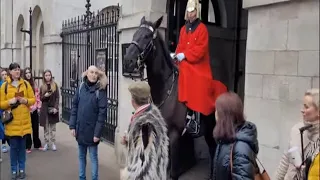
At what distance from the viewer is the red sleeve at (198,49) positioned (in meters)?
5.32

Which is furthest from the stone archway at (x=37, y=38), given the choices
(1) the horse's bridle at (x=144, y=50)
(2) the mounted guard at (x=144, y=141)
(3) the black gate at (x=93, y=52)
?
(2) the mounted guard at (x=144, y=141)

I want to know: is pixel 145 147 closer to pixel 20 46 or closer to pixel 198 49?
pixel 198 49

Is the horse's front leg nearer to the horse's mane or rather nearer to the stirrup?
the stirrup

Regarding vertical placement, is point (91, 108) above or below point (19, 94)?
below

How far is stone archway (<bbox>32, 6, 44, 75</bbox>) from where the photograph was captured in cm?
1631

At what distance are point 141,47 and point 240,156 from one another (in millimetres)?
2568

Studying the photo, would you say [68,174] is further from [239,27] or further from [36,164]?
[239,27]

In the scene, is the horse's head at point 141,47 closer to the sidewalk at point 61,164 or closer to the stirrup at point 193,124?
the stirrup at point 193,124

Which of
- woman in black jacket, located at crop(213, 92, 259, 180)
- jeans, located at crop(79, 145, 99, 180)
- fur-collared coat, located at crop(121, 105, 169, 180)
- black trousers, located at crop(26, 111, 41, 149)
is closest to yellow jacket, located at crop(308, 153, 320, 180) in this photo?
woman in black jacket, located at crop(213, 92, 259, 180)

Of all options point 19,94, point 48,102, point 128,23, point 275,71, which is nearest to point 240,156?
Answer: point 275,71

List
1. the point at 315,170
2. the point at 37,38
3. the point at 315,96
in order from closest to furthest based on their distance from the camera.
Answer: the point at 315,96 < the point at 315,170 < the point at 37,38

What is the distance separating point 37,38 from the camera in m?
17.2

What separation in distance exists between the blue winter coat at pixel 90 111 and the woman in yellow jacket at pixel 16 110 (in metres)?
1.14

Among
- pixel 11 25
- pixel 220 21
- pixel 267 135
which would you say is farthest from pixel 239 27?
pixel 11 25
